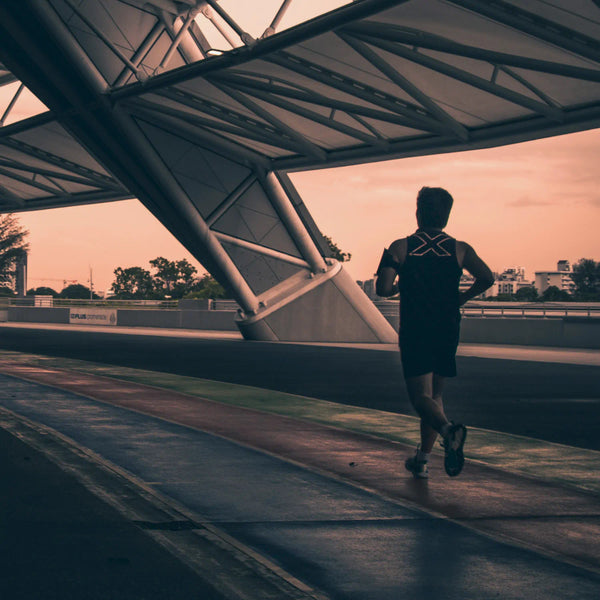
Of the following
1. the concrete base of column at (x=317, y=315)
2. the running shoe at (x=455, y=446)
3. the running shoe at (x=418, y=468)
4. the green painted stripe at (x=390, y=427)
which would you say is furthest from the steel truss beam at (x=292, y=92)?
the running shoe at (x=455, y=446)

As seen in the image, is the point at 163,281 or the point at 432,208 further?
the point at 163,281

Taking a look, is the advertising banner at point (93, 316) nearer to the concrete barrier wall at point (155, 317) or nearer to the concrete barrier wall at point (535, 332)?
the concrete barrier wall at point (155, 317)

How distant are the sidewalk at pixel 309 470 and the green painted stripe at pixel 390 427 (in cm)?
23

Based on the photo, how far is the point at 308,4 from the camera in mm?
20828

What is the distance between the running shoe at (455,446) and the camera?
615 cm

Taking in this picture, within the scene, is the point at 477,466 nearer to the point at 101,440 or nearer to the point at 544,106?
the point at 101,440

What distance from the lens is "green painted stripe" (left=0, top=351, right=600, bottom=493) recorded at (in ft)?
25.8

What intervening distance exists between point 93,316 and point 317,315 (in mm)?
23019

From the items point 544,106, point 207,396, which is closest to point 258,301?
point 544,106

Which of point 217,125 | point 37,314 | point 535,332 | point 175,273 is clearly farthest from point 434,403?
point 175,273

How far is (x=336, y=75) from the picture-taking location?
22.1m

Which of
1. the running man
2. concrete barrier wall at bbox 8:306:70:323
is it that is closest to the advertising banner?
concrete barrier wall at bbox 8:306:70:323

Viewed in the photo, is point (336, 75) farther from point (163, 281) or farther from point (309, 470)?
point (163, 281)

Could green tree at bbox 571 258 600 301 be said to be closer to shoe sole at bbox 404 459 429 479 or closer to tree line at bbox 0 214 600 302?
tree line at bbox 0 214 600 302
